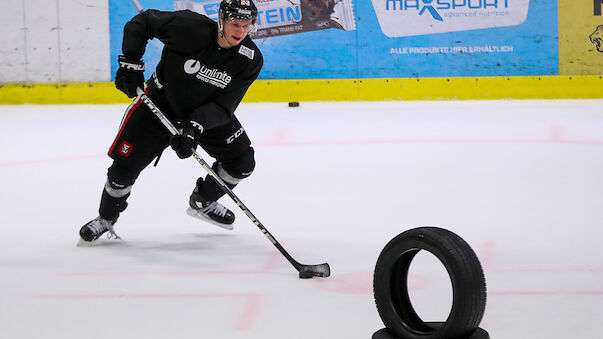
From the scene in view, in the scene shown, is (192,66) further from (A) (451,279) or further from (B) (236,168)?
(A) (451,279)

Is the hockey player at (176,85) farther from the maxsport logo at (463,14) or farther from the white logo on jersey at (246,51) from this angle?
the maxsport logo at (463,14)

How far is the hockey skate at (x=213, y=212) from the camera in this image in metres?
3.37

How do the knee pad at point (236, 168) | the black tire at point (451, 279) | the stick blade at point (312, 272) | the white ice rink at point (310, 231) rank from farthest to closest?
the knee pad at point (236, 168)
the stick blade at point (312, 272)
the white ice rink at point (310, 231)
the black tire at point (451, 279)

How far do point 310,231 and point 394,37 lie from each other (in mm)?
5020

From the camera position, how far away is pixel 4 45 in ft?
26.4

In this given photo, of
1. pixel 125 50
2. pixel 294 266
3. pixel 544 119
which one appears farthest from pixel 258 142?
pixel 294 266

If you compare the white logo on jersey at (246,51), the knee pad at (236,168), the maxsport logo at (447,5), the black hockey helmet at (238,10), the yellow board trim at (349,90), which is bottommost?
the yellow board trim at (349,90)

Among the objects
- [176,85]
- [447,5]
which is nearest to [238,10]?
[176,85]

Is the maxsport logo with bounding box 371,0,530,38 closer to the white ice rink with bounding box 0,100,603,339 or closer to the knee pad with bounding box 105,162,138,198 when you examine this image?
the white ice rink with bounding box 0,100,603,339

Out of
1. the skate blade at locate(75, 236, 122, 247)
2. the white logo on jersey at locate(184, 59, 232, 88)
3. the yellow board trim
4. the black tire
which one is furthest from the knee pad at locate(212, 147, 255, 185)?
the yellow board trim

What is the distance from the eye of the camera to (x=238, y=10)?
2.90m

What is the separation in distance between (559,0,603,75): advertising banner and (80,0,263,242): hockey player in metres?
5.49

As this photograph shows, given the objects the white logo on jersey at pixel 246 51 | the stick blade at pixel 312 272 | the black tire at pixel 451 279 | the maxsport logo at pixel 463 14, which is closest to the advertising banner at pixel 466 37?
the maxsport logo at pixel 463 14

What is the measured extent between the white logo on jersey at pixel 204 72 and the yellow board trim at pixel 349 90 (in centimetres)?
490
